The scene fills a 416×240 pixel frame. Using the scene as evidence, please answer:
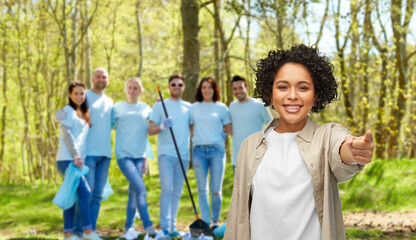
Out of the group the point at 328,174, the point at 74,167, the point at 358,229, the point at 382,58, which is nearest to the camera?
the point at 328,174

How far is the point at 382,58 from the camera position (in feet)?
46.3

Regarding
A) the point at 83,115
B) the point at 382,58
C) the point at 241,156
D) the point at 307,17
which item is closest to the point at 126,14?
the point at 307,17

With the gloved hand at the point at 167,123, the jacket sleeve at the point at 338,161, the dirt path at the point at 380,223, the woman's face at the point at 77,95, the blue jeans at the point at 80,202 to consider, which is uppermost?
the woman's face at the point at 77,95

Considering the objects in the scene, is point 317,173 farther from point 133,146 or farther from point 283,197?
point 133,146

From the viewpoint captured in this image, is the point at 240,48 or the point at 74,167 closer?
the point at 74,167

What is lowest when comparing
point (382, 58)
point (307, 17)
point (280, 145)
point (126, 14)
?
point (280, 145)

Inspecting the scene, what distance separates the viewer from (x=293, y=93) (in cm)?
262

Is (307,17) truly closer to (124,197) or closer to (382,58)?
(382,58)

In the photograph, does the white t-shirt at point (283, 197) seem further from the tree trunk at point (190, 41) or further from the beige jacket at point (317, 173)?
the tree trunk at point (190, 41)

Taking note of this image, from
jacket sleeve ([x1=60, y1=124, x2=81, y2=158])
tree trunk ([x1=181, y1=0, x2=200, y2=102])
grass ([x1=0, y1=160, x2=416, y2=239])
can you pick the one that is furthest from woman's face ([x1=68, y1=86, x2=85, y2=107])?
tree trunk ([x1=181, y1=0, x2=200, y2=102])

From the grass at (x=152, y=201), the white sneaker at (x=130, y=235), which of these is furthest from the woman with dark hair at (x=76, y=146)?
the grass at (x=152, y=201)

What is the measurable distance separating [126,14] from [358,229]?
16.9m

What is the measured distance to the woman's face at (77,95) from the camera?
22.3ft

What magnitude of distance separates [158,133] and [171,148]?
0.31 m
